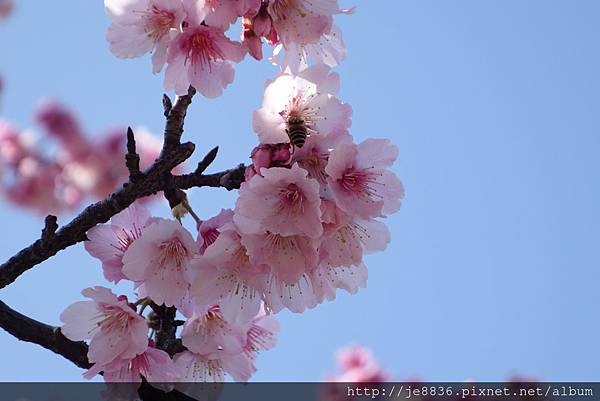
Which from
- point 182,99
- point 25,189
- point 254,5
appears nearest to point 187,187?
point 182,99

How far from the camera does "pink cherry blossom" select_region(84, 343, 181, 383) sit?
6.13 ft

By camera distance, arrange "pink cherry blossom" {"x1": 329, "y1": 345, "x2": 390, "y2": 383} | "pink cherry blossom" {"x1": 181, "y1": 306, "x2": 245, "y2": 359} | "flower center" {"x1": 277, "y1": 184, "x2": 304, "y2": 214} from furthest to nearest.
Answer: "pink cherry blossom" {"x1": 329, "y1": 345, "x2": 390, "y2": 383} < "pink cherry blossom" {"x1": 181, "y1": 306, "x2": 245, "y2": 359} < "flower center" {"x1": 277, "y1": 184, "x2": 304, "y2": 214}

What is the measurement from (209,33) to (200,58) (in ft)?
0.29

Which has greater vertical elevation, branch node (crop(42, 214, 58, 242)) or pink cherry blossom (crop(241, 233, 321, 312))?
branch node (crop(42, 214, 58, 242))

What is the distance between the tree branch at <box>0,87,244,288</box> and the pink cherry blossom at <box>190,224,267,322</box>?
147 mm

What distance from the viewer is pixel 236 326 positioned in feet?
6.66

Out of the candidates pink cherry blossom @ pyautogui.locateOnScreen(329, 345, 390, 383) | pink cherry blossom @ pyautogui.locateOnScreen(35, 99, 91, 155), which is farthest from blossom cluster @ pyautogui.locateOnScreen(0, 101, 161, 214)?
pink cherry blossom @ pyautogui.locateOnScreen(329, 345, 390, 383)

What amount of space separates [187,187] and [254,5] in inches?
17.8

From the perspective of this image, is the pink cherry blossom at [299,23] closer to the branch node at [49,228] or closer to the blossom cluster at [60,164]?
the branch node at [49,228]

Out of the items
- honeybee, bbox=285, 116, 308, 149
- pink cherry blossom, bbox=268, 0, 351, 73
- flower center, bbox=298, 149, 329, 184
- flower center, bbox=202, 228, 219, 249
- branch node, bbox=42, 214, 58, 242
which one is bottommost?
branch node, bbox=42, 214, 58, 242

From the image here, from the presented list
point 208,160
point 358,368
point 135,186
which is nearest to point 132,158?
point 135,186

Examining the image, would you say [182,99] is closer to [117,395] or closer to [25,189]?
[117,395]

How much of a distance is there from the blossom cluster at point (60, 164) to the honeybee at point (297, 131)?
3.83 m

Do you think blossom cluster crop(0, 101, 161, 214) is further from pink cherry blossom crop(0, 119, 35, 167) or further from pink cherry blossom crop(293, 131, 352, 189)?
pink cherry blossom crop(293, 131, 352, 189)
